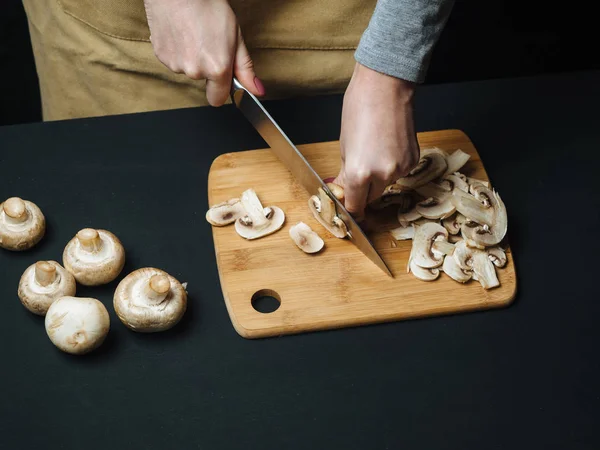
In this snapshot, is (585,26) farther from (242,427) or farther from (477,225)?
(242,427)

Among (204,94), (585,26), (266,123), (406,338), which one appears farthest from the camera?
(585,26)

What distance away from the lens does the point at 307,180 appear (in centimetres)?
147

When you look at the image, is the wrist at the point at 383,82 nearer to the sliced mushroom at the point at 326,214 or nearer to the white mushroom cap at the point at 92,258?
the sliced mushroom at the point at 326,214

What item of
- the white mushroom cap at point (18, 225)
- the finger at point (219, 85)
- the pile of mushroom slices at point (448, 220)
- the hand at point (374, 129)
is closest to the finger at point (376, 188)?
the hand at point (374, 129)

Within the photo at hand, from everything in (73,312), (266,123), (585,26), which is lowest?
(585,26)

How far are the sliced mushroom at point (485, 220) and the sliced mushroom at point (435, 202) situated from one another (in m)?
0.02

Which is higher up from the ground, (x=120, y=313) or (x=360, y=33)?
(x=360, y=33)

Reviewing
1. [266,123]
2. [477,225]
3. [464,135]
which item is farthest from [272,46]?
→ [477,225]

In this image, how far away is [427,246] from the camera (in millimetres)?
1422

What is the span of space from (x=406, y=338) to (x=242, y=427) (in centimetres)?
34

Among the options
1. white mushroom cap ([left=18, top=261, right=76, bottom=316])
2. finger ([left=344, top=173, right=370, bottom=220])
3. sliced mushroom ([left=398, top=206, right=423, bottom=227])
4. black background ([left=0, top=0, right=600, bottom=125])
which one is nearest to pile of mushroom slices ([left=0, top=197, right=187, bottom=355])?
white mushroom cap ([left=18, top=261, right=76, bottom=316])

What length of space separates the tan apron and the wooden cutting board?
391 mm

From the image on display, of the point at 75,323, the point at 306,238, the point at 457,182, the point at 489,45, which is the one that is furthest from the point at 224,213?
the point at 489,45

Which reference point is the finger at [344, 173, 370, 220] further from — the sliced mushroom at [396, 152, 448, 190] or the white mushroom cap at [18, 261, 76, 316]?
the white mushroom cap at [18, 261, 76, 316]
